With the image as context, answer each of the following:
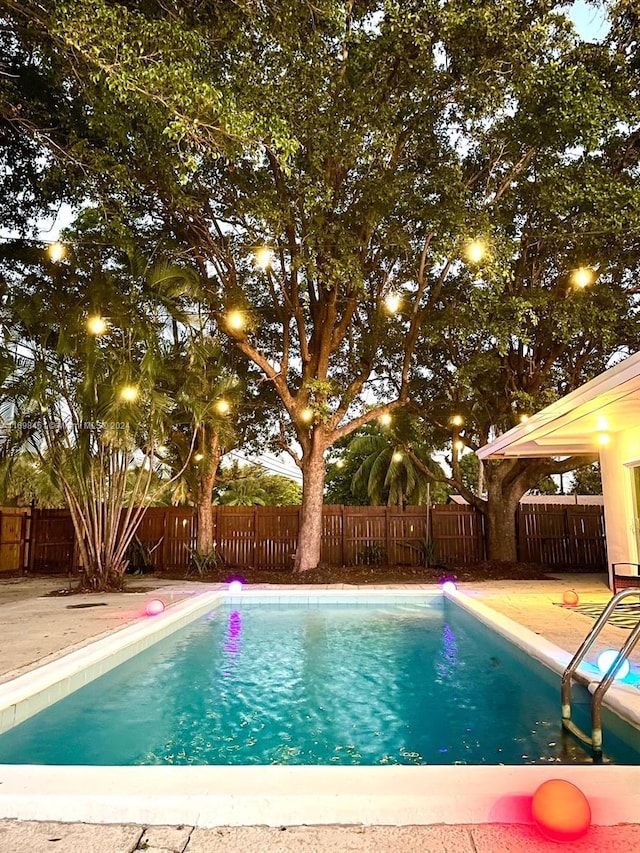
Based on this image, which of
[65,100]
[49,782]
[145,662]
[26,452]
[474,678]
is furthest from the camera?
[26,452]

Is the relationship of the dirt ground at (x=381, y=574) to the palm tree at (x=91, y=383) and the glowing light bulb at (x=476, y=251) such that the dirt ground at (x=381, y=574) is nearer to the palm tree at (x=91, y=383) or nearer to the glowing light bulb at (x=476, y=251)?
the palm tree at (x=91, y=383)

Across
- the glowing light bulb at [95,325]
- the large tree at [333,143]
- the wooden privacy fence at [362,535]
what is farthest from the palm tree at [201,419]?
the glowing light bulb at [95,325]

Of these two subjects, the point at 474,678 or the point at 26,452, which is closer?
the point at 474,678

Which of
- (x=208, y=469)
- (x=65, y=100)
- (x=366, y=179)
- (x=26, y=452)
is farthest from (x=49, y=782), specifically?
(x=208, y=469)

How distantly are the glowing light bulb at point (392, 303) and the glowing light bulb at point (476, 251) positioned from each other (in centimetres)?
254

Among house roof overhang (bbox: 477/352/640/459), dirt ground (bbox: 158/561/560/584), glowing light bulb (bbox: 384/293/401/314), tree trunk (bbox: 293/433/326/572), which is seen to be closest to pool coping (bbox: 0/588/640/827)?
house roof overhang (bbox: 477/352/640/459)

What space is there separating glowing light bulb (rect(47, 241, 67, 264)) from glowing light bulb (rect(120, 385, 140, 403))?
230 centimetres

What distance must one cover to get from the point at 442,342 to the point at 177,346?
587 centimetres

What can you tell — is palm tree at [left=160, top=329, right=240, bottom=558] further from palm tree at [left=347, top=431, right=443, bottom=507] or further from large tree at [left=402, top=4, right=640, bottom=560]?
palm tree at [left=347, top=431, right=443, bottom=507]

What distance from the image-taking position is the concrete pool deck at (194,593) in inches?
85.1

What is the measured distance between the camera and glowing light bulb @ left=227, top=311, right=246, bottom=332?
10398mm

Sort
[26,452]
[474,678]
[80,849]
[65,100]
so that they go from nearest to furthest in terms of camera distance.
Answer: [80,849], [474,678], [65,100], [26,452]

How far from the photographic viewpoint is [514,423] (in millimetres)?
12742

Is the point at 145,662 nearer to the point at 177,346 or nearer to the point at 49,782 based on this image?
the point at 49,782
